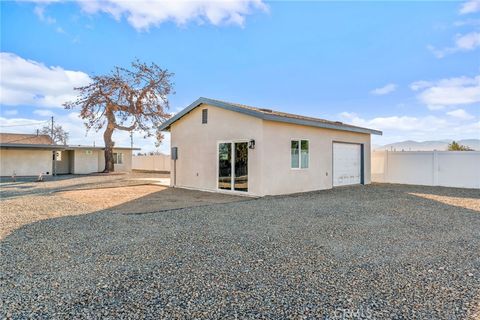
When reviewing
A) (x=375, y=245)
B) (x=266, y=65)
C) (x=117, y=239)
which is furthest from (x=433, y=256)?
(x=266, y=65)

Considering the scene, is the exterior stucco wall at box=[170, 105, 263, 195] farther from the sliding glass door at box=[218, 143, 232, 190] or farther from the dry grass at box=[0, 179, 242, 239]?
the dry grass at box=[0, 179, 242, 239]

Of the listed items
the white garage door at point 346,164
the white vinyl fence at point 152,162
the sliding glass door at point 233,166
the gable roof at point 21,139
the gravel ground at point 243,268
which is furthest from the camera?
the white vinyl fence at point 152,162

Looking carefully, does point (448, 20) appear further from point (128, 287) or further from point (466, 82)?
point (128, 287)

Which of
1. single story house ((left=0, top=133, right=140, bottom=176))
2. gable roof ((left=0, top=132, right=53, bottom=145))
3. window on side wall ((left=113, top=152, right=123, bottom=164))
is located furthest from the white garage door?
gable roof ((left=0, top=132, right=53, bottom=145))

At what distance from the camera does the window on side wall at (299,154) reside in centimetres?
1089

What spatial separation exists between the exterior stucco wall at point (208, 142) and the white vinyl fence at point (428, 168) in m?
9.09

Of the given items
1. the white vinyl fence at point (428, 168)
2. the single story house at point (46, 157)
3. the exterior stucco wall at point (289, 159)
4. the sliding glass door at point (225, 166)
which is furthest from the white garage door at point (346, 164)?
the single story house at point (46, 157)

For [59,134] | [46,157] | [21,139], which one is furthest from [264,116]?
[59,134]

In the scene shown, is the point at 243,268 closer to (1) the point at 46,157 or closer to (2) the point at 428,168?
(2) the point at 428,168

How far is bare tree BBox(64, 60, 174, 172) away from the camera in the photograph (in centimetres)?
2355

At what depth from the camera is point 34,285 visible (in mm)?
3014

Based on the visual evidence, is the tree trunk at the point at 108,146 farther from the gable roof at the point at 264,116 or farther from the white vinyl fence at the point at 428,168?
the white vinyl fence at the point at 428,168

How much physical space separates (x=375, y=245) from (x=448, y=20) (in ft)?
34.6

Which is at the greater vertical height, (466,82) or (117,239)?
(466,82)
